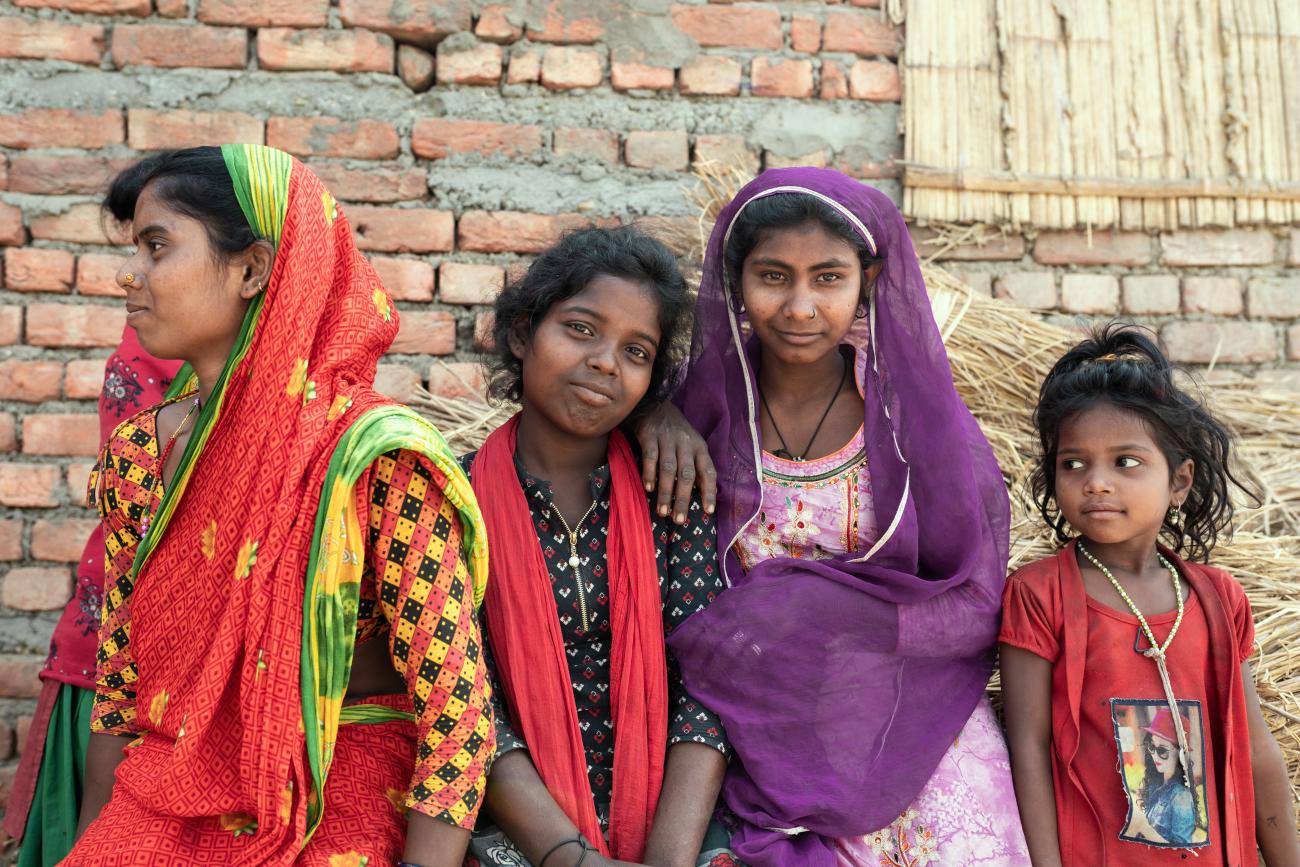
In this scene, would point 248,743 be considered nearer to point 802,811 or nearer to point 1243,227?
point 802,811

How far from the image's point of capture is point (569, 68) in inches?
136

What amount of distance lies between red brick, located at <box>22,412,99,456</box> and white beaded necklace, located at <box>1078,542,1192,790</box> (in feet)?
8.59

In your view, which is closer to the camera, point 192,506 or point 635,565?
point 192,506

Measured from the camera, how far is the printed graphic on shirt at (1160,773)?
2.24 meters

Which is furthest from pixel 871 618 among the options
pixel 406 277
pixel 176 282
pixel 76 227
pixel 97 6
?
pixel 97 6

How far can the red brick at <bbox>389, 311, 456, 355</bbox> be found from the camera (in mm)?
3389

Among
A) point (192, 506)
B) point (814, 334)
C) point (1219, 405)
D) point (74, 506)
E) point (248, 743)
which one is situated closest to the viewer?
point (248, 743)

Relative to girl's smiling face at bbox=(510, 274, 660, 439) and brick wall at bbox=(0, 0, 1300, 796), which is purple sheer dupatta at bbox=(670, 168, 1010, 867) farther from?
brick wall at bbox=(0, 0, 1300, 796)

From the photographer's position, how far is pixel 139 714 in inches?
83.7

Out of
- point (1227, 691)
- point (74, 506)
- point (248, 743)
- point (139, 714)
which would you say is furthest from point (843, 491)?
point (74, 506)

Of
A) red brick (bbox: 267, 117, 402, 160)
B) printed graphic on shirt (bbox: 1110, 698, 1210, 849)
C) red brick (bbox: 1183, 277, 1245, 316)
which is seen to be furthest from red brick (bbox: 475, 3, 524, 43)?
printed graphic on shirt (bbox: 1110, 698, 1210, 849)

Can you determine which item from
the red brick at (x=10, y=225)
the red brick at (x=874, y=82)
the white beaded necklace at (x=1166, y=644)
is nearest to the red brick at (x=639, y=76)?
the red brick at (x=874, y=82)

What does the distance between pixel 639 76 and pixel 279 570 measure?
2.08 m

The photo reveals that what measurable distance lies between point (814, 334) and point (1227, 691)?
3.54ft
